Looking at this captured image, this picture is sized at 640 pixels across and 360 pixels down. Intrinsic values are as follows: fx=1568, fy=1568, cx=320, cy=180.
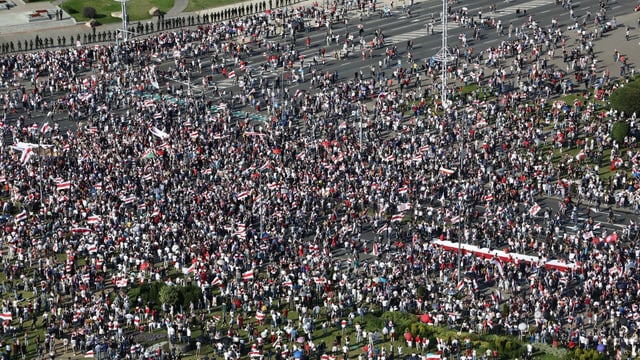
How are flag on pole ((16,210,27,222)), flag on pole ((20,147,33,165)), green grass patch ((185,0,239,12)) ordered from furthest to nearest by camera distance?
green grass patch ((185,0,239,12)), flag on pole ((20,147,33,165)), flag on pole ((16,210,27,222))

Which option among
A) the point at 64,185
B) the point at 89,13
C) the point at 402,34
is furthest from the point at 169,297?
the point at 89,13

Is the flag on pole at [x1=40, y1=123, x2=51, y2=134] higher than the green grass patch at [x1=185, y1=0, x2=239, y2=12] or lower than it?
lower

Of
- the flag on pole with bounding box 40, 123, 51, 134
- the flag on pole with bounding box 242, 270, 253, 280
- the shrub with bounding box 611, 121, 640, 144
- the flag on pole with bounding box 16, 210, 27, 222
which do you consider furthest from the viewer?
the flag on pole with bounding box 40, 123, 51, 134

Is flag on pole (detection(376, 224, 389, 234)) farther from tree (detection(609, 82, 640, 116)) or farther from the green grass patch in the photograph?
the green grass patch

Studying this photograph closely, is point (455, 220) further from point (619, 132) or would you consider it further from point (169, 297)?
point (169, 297)

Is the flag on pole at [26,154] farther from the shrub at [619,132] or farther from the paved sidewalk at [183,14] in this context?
the shrub at [619,132]

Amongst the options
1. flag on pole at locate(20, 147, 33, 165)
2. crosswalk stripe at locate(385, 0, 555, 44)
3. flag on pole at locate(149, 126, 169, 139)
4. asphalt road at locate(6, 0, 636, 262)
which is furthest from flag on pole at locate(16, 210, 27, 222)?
crosswalk stripe at locate(385, 0, 555, 44)

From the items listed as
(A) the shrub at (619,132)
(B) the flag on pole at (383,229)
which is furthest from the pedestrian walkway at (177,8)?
(B) the flag on pole at (383,229)

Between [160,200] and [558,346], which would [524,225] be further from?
[160,200]
